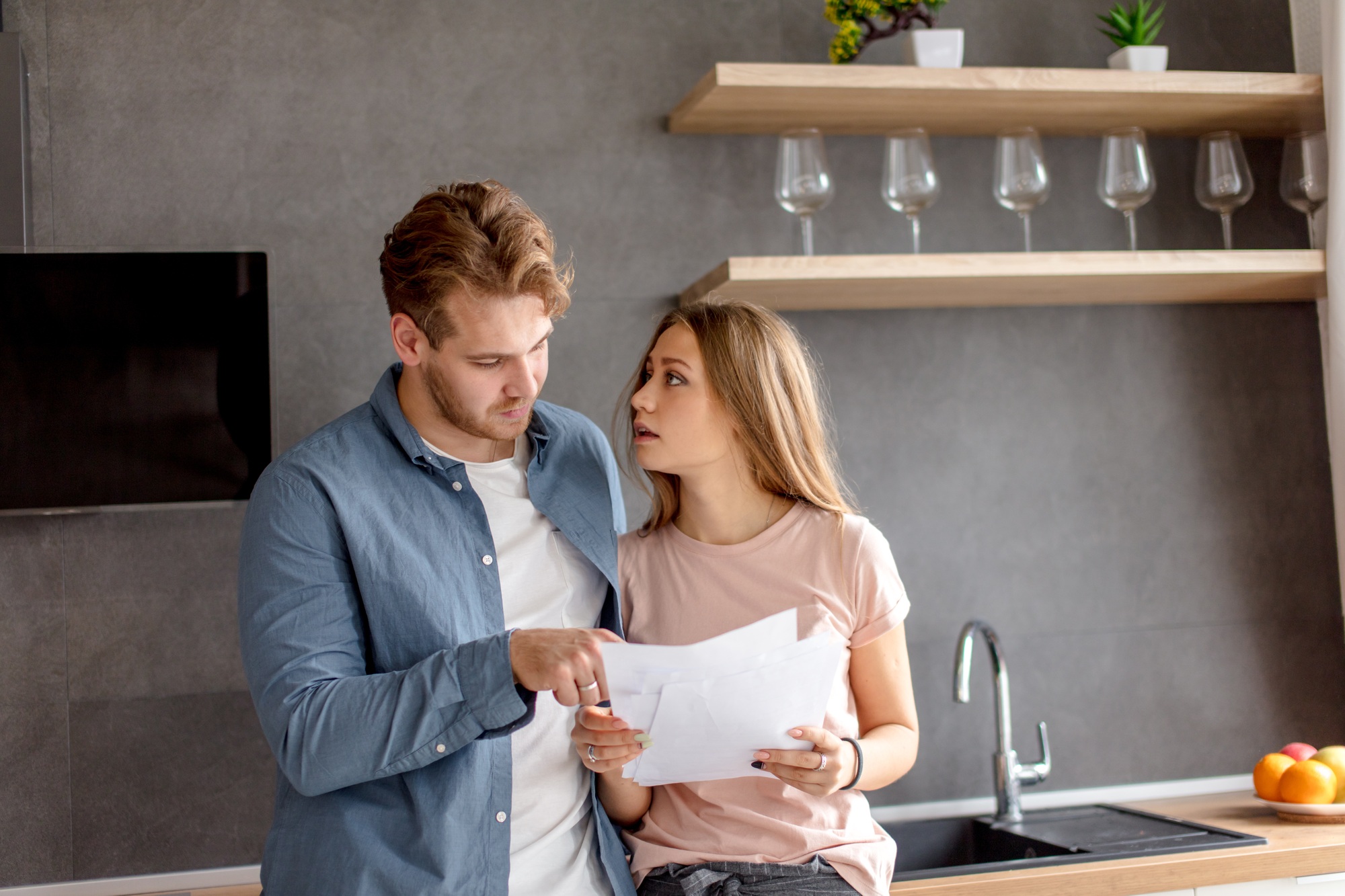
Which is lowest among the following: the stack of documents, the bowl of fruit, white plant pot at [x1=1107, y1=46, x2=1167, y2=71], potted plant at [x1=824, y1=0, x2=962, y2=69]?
the bowl of fruit

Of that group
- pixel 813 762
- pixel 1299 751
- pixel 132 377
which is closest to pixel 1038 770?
pixel 1299 751

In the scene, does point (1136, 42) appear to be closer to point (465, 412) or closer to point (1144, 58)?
point (1144, 58)

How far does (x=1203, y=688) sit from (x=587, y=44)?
74.2 inches

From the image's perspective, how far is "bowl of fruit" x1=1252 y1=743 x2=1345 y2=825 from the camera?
7.03 feet

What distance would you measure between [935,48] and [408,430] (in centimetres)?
133

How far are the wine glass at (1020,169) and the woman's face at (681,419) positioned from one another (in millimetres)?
913

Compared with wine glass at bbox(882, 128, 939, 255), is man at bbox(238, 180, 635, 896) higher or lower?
lower

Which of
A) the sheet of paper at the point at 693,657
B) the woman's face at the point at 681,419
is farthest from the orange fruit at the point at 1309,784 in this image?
the sheet of paper at the point at 693,657

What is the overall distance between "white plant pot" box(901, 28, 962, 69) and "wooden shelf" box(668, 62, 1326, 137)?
55 mm

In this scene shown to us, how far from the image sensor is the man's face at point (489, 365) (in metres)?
1.53

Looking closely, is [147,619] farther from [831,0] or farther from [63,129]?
[831,0]

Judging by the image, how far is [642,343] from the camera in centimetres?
232

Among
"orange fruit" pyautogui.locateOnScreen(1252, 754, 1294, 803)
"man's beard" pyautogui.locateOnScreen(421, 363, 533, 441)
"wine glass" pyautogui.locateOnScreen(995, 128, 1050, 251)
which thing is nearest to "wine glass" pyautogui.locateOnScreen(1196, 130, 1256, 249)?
"wine glass" pyautogui.locateOnScreen(995, 128, 1050, 251)

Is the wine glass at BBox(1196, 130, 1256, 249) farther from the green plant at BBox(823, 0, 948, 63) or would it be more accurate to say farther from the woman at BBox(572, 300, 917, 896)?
the woman at BBox(572, 300, 917, 896)
